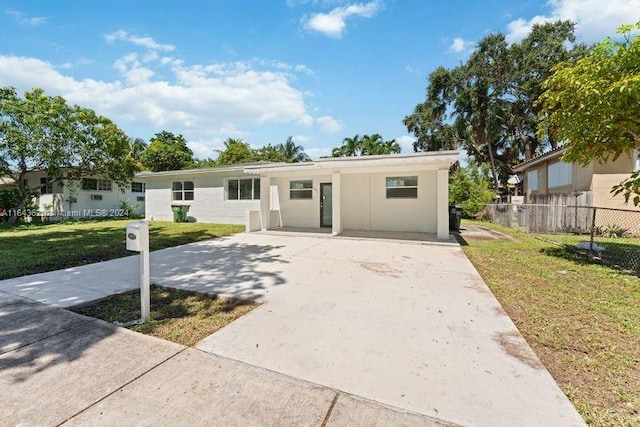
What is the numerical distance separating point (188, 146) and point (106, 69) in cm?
2661

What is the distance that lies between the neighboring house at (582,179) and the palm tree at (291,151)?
23.5 meters

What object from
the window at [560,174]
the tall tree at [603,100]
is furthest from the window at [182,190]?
the window at [560,174]

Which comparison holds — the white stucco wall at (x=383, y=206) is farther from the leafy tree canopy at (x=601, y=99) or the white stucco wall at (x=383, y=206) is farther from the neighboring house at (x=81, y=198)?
the neighboring house at (x=81, y=198)

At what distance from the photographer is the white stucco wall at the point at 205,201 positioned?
14.9 m

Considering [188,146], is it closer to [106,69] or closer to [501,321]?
[106,69]

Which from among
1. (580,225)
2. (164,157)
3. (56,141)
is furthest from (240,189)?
(164,157)

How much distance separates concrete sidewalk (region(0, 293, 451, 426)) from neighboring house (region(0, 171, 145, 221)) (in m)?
21.9

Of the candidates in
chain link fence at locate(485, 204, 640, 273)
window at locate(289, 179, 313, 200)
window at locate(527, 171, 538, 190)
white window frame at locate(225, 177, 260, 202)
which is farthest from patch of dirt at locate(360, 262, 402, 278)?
window at locate(527, 171, 538, 190)

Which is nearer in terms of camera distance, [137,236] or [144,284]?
[137,236]

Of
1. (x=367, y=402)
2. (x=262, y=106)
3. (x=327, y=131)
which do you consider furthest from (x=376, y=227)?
(x=327, y=131)

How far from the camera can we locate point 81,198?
20078 millimetres

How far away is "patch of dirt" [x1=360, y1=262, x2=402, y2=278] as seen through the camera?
559 cm

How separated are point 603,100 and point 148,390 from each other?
8.30 meters

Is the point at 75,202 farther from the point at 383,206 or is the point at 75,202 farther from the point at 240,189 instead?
the point at 383,206
